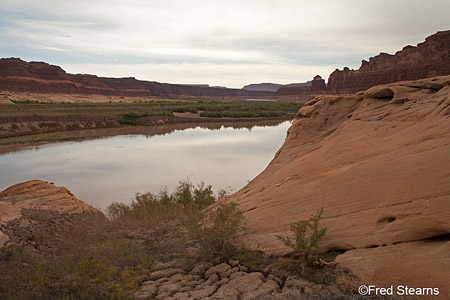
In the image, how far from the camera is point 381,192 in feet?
13.9

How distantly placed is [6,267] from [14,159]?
13.0m

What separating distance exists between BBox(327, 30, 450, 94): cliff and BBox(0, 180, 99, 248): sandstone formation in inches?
900

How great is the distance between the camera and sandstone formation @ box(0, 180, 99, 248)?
7.30 meters

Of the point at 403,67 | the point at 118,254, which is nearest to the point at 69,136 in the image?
the point at 118,254

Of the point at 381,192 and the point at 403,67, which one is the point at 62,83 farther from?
the point at 381,192

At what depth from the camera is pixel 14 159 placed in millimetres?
15766

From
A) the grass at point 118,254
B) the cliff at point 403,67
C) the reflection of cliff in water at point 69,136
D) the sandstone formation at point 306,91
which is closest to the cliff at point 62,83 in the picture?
the sandstone formation at point 306,91

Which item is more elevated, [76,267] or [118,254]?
[76,267]

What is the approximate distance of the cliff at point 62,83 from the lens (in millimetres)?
74000

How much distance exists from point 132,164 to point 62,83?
7876cm

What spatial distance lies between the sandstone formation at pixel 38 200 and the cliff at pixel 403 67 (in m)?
22.8

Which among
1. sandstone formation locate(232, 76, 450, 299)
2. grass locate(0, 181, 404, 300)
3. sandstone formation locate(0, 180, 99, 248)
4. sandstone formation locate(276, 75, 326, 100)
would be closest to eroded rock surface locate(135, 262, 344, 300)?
grass locate(0, 181, 404, 300)

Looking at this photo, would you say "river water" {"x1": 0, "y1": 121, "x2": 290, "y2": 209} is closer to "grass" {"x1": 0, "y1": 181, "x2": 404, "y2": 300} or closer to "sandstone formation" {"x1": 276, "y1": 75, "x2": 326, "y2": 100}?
"grass" {"x1": 0, "y1": 181, "x2": 404, "y2": 300}

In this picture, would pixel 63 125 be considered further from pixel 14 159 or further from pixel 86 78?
pixel 86 78
